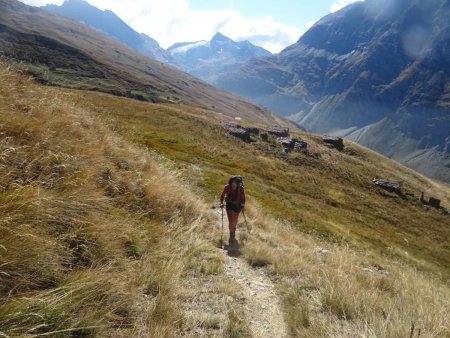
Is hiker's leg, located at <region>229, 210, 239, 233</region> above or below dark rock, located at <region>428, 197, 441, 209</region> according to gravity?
above

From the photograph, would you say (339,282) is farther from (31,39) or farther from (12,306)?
(31,39)

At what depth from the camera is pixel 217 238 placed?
11.4 metres

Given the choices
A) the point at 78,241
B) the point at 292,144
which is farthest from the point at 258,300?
the point at 292,144

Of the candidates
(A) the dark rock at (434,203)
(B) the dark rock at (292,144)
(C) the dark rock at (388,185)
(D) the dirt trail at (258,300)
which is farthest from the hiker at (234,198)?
(A) the dark rock at (434,203)

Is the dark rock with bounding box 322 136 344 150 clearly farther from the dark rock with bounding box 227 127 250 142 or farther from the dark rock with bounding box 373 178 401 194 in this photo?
the dark rock with bounding box 227 127 250 142

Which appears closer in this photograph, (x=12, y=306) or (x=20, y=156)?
(x=12, y=306)

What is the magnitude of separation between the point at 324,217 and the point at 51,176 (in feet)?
107

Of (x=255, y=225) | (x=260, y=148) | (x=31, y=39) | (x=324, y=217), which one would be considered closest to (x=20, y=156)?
(x=255, y=225)

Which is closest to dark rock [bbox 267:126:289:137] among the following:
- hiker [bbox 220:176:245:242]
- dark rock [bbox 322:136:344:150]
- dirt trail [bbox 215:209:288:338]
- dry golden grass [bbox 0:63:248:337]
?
dark rock [bbox 322:136:344:150]

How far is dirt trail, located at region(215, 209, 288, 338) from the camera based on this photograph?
236 inches

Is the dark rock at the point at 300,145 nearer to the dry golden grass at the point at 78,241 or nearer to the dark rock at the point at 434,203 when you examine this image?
the dark rock at the point at 434,203

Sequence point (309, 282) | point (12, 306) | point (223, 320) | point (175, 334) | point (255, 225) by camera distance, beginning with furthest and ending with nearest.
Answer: point (255, 225), point (309, 282), point (223, 320), point (175, 334), point (12, 306)

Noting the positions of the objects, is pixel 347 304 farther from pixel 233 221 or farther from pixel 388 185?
pixel 388 185

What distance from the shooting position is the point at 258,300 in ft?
23.4
